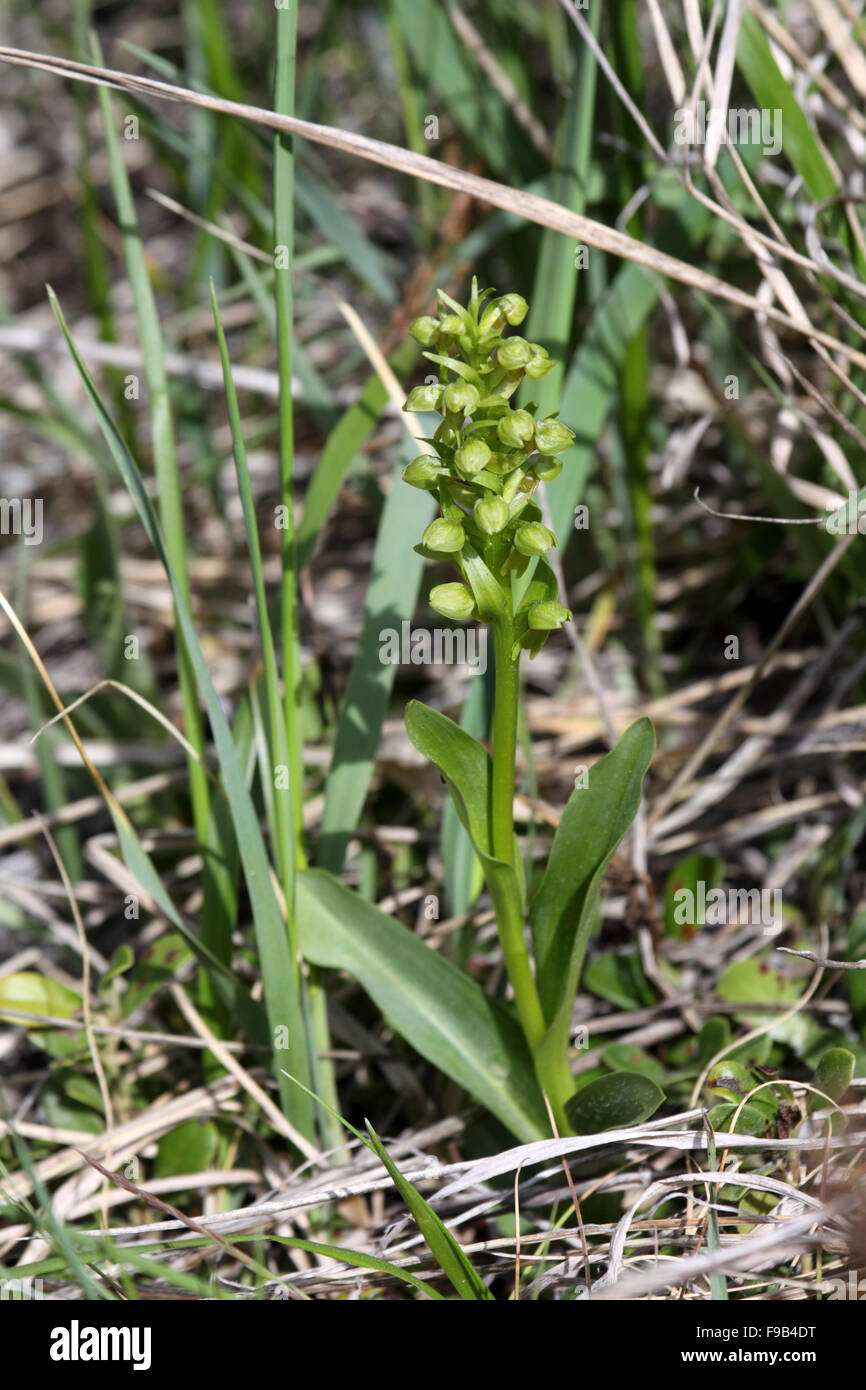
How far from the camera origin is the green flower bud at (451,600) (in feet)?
3.52

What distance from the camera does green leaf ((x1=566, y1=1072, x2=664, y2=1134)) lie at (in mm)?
1204

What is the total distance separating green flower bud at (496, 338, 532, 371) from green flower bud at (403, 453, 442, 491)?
115 millimetres

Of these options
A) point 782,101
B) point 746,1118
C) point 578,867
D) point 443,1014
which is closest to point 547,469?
point 578,867

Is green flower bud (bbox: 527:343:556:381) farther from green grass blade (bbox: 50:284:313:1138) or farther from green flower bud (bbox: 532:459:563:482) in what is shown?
green grass blade (bbox: 50:284:313:1138)

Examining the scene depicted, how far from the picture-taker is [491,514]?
40.5 inches

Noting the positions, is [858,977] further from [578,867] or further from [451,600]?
[451,600]

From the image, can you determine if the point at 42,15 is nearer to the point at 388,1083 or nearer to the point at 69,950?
the point at 69,950

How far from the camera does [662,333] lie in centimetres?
237

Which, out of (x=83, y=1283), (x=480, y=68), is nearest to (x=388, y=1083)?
(x=83, y=1283)

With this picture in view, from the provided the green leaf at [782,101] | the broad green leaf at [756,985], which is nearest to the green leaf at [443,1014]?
the broad green leaf at [756,985]

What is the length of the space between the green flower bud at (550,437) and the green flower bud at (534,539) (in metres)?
0.08

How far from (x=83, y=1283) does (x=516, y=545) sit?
852 millimetres

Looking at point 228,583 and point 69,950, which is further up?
point 228,583
